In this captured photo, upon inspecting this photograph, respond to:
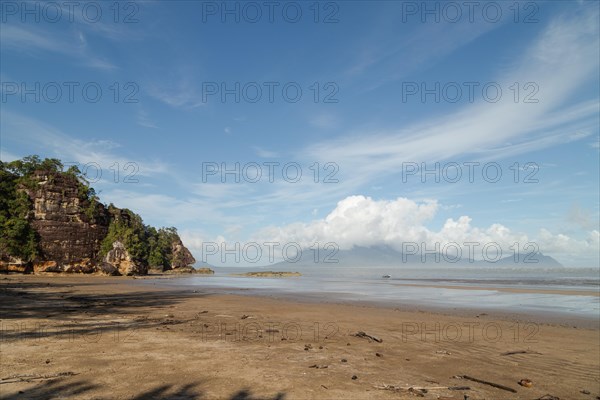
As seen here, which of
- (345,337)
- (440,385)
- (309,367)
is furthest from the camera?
(345,337)

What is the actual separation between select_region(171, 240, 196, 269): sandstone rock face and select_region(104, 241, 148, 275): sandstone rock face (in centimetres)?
5715

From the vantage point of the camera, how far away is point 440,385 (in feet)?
22.9

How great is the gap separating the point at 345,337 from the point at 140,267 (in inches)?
2856

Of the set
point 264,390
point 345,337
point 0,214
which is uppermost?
point 0,214

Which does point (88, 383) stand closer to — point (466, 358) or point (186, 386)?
point (186, 386)

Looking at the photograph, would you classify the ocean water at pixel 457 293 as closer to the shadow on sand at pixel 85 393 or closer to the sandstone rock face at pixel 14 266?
the shadow on sand at pixel 85 393

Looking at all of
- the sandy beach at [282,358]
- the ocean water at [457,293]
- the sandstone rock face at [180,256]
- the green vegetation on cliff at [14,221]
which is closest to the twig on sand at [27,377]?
the sandy beach at [282,358]

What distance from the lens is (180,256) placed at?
130250mm

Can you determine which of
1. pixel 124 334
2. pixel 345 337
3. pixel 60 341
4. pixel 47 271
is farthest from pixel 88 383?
pixel 47 271

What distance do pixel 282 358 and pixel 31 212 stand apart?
73.3m

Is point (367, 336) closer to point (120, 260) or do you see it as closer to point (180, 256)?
point (120, 260)

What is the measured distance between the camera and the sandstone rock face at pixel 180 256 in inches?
5037

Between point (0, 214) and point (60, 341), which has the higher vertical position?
point (0, 214)

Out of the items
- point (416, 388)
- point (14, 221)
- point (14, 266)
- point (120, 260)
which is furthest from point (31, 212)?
point (416, 388)
